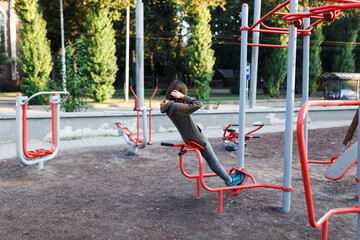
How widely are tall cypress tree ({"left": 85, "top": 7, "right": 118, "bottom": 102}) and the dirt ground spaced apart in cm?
1359

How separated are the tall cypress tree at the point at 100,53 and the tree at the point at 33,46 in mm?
2399

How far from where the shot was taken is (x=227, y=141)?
755cm

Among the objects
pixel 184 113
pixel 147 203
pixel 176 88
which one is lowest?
pixel 147 203

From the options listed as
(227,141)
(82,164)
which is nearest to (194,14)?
(227,141)

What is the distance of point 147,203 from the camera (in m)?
4.44

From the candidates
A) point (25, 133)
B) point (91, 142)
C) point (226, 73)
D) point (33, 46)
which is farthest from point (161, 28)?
point (226, 73)

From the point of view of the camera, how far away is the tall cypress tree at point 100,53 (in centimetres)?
1931

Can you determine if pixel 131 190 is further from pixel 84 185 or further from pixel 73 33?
pixel 73 33

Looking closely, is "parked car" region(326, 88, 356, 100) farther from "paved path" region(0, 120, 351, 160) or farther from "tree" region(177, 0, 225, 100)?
"paved path" region(0, 120, 351, 160)

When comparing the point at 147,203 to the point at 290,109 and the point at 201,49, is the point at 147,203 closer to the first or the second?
the point at 290,109

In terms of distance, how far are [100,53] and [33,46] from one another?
3593 millimetres

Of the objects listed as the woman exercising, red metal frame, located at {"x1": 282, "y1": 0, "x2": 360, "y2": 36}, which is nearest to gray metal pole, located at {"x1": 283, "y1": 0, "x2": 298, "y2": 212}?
red metal frame, located at {"x1": 282, "y1": 0, "x2": 360, "y2": 36}

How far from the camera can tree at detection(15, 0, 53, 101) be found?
1708 cm

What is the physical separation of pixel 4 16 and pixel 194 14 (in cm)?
2676
